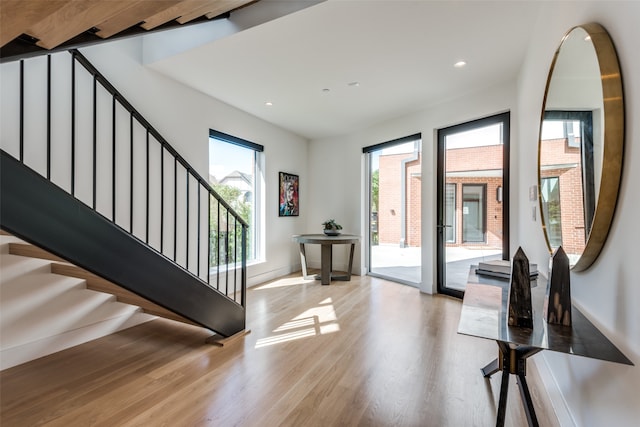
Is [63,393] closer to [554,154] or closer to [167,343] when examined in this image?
[167,343]

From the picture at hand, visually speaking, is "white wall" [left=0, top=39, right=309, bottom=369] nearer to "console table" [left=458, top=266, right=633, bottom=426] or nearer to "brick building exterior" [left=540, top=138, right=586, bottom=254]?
"console table" [left=458, top=266, right=633, bottom=426]

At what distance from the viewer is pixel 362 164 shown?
5180 mm

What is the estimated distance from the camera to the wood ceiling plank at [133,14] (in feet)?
4.62

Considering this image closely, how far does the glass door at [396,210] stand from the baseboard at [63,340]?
11.7ft

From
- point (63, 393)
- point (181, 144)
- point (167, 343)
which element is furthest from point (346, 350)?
point (181, 144)

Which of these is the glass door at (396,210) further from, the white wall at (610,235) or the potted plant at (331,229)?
the potted plant at (331,229)

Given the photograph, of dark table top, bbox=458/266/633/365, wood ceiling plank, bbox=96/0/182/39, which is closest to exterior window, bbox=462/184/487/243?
dark table top, bbox=458/266/633/365

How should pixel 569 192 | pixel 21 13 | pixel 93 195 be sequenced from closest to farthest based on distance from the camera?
pixel 21 13, pixel 569 192, pixel 93 195

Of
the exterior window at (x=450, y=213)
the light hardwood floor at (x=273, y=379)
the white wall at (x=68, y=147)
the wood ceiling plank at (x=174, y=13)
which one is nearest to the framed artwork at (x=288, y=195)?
the white wall at (x=68, y=147)

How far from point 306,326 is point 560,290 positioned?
2.25 meters

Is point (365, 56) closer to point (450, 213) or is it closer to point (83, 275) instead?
point (450, 213)

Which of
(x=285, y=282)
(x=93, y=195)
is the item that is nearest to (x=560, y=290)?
(x=93, y=195)

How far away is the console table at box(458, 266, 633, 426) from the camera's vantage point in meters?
1.00

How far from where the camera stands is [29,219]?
4.39ft
